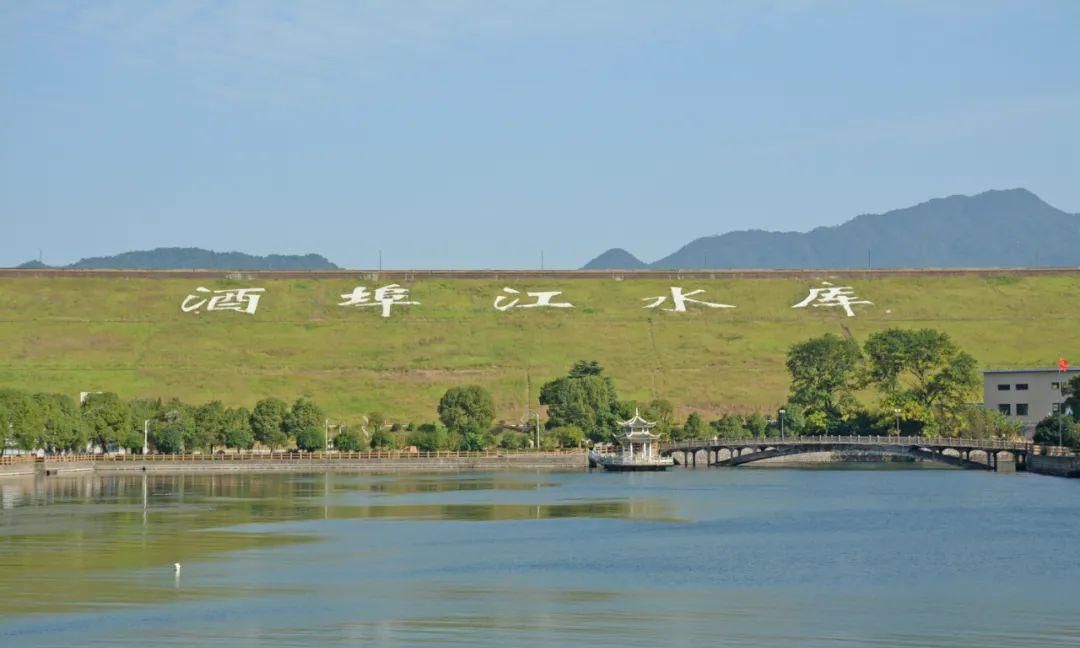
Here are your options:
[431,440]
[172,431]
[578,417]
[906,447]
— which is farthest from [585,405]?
[172,431]

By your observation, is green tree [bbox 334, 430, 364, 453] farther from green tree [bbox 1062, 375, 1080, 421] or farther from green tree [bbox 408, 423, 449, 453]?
green tree [bbox 1062, 375, 1080, 421]

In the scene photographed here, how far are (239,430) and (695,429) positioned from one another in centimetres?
4858

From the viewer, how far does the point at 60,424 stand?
537 ft

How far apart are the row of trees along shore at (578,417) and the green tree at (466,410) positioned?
111 millimetres

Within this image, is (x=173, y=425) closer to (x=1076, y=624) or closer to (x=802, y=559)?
(x=802, y=559)

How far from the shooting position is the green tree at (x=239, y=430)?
182 m

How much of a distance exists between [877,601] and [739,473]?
99526 millimetres

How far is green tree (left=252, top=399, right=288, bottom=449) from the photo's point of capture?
7279 inches

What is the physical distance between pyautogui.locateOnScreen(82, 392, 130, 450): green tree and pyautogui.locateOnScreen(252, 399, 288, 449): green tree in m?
13.5

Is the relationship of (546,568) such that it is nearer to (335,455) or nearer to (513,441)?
(335,455)

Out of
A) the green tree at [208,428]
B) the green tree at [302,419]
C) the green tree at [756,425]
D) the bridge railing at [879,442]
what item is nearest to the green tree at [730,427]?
the green tree at [756,425]

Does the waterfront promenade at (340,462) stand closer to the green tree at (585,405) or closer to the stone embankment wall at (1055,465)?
the green tree at (585,405)

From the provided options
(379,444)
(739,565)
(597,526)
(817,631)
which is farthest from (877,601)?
(379,444)

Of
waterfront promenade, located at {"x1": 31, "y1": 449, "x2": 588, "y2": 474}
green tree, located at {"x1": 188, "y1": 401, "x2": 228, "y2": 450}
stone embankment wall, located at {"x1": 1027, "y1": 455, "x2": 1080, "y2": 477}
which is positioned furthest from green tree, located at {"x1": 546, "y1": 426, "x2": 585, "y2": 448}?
stone embankment wall, located at {"x1": 1027, "y1": 455, "x2": 1080, "y2": 477}
